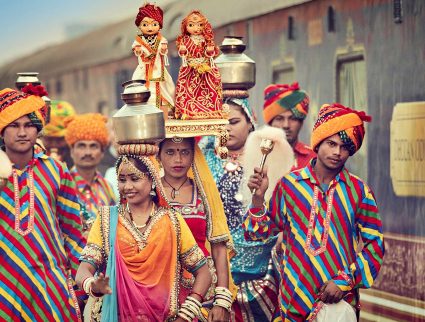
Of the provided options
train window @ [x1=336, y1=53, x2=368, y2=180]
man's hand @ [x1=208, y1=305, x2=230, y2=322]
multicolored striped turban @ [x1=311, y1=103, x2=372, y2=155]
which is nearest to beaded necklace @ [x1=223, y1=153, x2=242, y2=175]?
multicolored striped turban @ [x1=311, y1=103, x2=372, y2=155]

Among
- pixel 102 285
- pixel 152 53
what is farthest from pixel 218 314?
pixel 152 53

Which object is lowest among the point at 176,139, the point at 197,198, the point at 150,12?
the point at 197,198

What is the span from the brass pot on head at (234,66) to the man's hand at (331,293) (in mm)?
1852

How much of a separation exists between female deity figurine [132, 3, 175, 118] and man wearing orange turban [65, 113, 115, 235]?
11.4 feet

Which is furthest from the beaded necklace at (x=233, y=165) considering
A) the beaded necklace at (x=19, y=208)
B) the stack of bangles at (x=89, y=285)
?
the stack of bangles at (x=89, y=285)

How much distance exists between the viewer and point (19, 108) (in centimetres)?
795

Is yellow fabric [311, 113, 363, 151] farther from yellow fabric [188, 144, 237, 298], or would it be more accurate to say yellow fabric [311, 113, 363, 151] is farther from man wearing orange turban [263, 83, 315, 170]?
man wearing orange turban [263, 83, 315, 170]

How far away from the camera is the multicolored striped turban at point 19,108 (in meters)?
7.91

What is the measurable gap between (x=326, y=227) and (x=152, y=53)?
146 cm

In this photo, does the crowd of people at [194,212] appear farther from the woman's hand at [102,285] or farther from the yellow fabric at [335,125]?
the woman's hand at [102,285]

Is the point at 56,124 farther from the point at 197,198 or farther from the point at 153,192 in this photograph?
the point at 153,192

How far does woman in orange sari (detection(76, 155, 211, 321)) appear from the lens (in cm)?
683

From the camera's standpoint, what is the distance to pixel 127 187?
275 inches

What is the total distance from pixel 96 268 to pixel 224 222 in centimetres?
100
